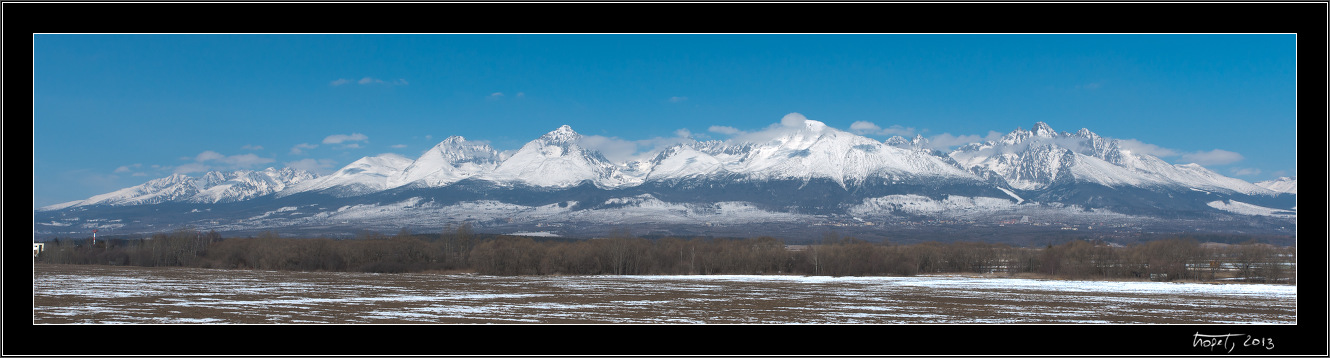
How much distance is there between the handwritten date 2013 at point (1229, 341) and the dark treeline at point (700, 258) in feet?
188

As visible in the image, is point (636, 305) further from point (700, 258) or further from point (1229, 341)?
point (700, 258)

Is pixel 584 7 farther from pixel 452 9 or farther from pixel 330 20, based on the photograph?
pixel 330 20

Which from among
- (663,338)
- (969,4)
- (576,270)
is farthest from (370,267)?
(969,4)

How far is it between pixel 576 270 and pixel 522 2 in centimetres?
6892

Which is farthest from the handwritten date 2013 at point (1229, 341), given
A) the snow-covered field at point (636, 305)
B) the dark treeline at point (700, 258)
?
the dark treeline at point (700, 258)

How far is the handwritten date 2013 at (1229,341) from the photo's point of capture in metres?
16.9

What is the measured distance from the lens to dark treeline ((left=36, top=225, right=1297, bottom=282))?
75375mm

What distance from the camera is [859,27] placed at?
13.7 metres

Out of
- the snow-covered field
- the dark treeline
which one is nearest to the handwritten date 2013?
the snow-covered field

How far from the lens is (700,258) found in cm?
9019

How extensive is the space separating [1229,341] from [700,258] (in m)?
73.5

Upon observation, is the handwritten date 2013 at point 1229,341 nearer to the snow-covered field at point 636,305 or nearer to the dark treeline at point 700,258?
the snow-covered field at point 636,305

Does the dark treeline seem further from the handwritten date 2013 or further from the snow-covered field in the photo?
the handwritten date 2013

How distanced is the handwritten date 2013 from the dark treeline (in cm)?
5742
